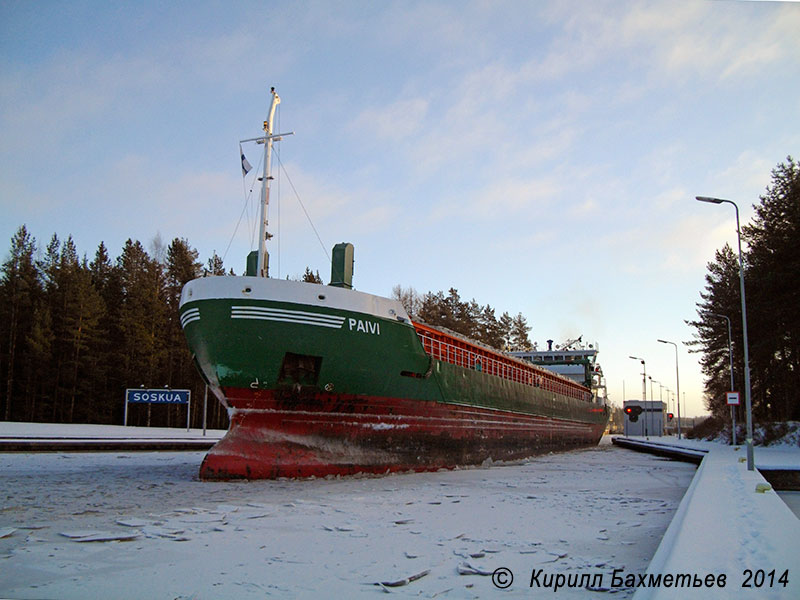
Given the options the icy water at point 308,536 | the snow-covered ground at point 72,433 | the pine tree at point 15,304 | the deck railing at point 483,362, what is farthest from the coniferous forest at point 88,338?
the icy water at point 308,536

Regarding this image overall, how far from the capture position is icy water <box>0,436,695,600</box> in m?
5.05

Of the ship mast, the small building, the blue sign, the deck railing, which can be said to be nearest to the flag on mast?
the ship mast

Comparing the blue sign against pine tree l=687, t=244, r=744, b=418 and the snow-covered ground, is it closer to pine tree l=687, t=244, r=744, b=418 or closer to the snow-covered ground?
the snow-covered ground

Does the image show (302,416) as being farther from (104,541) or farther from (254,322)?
(104,541)

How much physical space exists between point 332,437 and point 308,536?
6.51 meters

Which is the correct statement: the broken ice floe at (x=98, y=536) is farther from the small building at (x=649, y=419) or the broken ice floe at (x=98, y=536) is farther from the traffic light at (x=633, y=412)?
the small building at (x=649, y=419)

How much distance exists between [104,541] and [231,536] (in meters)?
1.32

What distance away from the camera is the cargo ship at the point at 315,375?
12.7 meters

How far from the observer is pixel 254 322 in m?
12.9

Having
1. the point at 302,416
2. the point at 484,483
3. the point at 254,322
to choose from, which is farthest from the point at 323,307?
the point at 484,483

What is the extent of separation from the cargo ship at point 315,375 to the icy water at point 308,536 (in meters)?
1.04

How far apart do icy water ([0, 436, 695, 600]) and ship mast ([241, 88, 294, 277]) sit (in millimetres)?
5688

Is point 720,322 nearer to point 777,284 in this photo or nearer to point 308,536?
point 777,284

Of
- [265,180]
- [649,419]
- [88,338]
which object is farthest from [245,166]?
[649,419]
